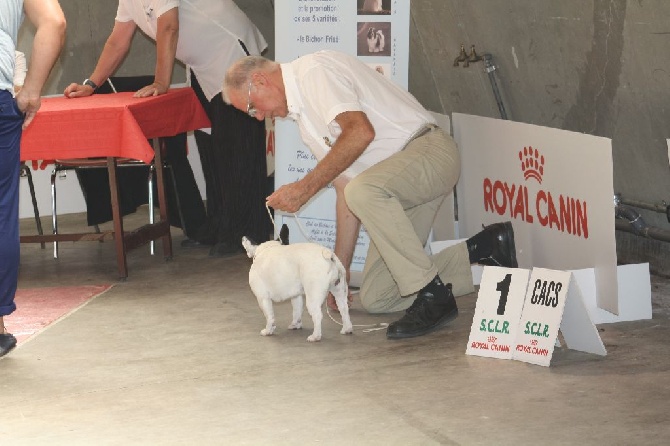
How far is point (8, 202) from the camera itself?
15.7ft

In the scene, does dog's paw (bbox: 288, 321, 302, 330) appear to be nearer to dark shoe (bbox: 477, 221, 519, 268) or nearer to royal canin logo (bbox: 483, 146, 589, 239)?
dark shoe (bbox: 477, 221, 519, 268)

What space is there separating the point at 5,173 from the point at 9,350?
2.42ft

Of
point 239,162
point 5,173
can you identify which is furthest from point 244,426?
point 239,162

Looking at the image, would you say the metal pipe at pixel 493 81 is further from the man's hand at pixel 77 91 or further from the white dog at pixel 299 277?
the man's hand at pixel 77 91

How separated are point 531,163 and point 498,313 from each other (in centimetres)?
113

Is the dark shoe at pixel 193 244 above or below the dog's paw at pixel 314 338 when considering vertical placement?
below

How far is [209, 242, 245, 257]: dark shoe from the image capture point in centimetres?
685

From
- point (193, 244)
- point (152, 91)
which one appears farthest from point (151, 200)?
point (152, 91)

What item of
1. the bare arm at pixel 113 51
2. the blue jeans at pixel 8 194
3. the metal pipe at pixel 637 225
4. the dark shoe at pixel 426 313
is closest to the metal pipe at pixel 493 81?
the metal pipe at pixel 637 225

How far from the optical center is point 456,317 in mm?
4961

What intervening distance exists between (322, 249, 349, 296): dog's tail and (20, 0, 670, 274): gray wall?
1.11m

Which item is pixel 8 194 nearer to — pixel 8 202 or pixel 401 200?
pixel 8 202

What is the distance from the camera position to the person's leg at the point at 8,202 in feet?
15.4

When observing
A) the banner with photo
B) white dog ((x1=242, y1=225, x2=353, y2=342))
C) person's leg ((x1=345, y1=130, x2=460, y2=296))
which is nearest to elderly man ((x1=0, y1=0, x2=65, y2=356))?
white dog ((x1=242, y1=225, x2=353, y2=342))
